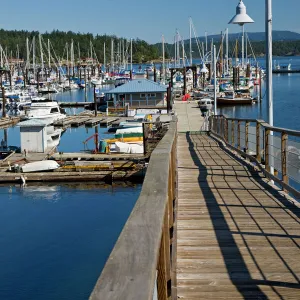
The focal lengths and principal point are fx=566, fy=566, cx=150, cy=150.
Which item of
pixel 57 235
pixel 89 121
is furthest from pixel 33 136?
pixel 89 121

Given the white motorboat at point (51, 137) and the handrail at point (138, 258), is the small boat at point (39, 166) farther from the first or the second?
the handrail at point (138, 258)

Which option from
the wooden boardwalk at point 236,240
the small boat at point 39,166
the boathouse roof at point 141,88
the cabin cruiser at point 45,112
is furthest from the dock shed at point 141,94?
the wooden boardwalk at point 236,240

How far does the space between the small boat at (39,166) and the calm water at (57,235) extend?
1.19 meters

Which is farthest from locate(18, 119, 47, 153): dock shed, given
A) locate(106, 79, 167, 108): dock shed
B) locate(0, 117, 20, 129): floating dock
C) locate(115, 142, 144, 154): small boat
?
locate(106, 79, 167, 108): dock shed

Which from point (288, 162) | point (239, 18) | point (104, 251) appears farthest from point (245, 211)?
point (104, 251)

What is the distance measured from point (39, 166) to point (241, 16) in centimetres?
1855

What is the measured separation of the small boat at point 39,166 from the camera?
93.6 ft

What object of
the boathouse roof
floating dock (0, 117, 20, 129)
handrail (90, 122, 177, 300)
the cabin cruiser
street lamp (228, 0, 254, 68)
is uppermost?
street lamp (228, 0, 254, 68)

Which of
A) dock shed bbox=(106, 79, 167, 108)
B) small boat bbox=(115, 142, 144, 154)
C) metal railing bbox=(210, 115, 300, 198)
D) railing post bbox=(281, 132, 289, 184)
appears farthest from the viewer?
dock shed bbox=(106, 79, 167, 108)

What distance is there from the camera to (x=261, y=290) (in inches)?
190

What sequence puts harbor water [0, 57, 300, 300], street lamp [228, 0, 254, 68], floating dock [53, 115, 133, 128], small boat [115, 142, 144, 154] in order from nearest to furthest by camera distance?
street lamp [228, 0, 254, 68] < harbor water [0, 57, 300, 300] < small boat [115, 142, 144, 154] < floating dock [53, 115, 133, 128]

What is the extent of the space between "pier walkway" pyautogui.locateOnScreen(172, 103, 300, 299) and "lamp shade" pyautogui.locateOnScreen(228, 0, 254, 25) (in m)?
3.29

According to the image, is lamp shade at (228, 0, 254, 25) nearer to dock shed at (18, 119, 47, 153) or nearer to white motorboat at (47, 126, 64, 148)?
dock shed at (18, 119, 47, 153)

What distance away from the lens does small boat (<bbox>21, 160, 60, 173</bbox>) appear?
93.6ft
